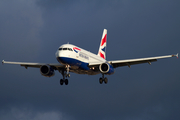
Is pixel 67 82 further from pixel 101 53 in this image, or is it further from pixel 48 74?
pixel 101 53

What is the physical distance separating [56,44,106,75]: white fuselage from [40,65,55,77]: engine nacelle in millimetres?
3847

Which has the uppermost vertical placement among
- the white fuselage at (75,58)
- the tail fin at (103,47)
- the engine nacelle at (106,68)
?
the tail fin at (103,47)

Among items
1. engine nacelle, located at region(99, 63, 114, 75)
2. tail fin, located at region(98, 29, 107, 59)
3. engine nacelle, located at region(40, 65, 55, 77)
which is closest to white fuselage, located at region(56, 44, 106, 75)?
engine nacelle, located at region(99, 63, 114, 75)

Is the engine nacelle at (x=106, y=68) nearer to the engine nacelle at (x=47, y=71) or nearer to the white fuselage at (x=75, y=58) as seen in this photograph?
the white fuselage at (x=75, y=58)

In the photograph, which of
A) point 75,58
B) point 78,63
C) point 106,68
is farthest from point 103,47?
point 75,58

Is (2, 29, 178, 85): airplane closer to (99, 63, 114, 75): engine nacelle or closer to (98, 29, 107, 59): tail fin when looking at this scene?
(99, 63, 114, 75): engine nacelle

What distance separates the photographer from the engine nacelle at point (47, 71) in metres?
55.4

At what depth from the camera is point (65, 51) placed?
4975cm

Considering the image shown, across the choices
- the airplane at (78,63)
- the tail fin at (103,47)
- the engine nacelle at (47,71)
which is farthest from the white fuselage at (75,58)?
the tail fin at (103,47)

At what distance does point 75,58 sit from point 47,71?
7.30 meters

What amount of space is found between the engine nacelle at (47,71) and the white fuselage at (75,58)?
3847 mm

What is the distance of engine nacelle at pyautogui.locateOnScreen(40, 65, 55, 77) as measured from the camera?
55406 millimetres

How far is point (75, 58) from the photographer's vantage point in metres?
51.0

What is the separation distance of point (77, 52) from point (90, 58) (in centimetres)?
498
